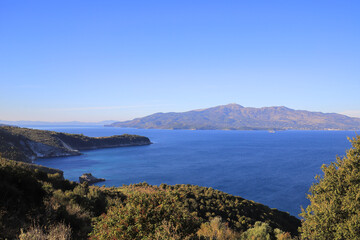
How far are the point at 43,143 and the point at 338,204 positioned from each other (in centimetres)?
11701

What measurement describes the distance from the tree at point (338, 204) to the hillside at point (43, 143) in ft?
246

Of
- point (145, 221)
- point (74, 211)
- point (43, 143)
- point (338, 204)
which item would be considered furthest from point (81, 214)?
point (43, 143)

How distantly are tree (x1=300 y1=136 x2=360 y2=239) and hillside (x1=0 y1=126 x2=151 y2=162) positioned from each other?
246 feet

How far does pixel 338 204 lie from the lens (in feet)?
45.9

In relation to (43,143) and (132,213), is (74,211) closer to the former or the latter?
(132,213)

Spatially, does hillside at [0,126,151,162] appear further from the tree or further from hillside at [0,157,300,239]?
the tree

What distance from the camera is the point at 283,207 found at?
147 ft

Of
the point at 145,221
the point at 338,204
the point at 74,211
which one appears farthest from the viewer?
the point at 338,204

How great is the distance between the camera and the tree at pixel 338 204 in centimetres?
1290

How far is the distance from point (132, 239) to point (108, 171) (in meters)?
75.7

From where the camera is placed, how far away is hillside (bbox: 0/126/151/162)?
267 feet

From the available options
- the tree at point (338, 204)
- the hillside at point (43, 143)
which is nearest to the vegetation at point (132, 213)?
the tree at point (338, 204)

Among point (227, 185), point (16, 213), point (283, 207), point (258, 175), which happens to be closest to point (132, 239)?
point (16, 213)

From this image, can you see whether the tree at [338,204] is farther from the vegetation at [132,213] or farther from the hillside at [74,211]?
the hillside at [74,211]
